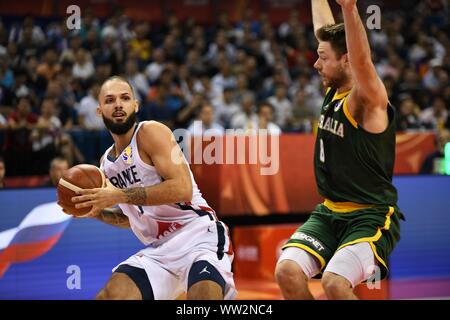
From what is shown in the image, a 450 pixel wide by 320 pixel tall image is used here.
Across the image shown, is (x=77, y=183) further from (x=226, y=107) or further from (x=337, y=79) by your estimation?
(x=226, y=107)

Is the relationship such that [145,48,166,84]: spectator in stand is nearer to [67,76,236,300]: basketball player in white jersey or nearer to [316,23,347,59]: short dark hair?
[67,76,236,300]: basketball player in white jersey

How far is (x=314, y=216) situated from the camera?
5.39 m

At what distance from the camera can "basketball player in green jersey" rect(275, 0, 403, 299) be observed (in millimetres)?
4801

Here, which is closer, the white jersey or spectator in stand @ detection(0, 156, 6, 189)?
the white jersey

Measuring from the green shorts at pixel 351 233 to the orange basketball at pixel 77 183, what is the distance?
4.55ft

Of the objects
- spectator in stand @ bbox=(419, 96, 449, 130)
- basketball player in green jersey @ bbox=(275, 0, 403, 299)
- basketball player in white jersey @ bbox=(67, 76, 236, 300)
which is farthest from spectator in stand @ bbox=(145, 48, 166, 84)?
basketball player in green jersey @ bbox=(275, 0, 403, 299)

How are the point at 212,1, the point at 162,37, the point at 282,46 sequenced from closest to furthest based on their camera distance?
the point at 162,37 → the point at 282,46 → the point at 212,1

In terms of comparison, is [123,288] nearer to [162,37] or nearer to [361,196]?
[361,196]

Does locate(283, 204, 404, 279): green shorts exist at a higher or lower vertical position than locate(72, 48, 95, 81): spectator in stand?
lower

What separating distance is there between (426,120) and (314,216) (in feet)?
27.7

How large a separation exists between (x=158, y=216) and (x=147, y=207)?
0.10 m

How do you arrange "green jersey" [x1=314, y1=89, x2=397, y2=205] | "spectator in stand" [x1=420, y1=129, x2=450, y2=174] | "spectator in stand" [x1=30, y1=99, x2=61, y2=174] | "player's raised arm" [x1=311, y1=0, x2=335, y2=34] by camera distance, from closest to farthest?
"green jersey" [x1=314, y1=89, x2=397, y2=205] < "player's raised arm" [x1=311, y1=0, x2=335, y2=34] < "spectator in stand" [x1=30, y1=99, x2=61, y2=174] < "spectator in stand" [x1=420, y1=129, x2=450, y2=174]

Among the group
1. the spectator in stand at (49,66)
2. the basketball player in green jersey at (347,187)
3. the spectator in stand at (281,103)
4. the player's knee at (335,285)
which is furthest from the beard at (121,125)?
A: the spectator in stand at (281,103)

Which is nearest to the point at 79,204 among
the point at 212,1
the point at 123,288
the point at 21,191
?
the point at 123,288
